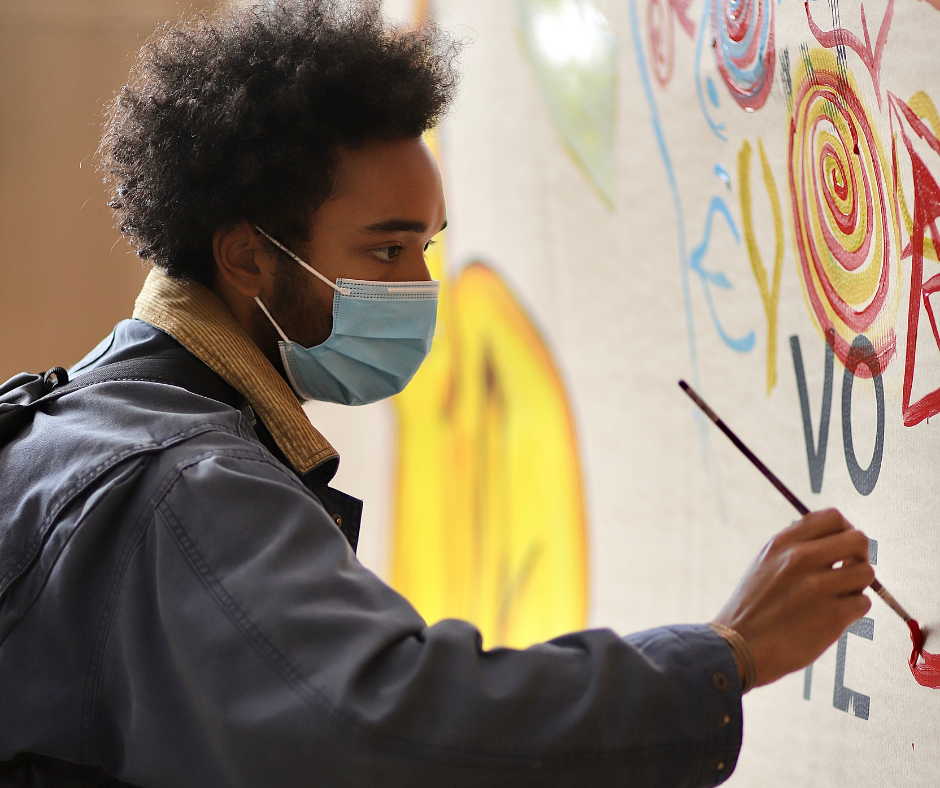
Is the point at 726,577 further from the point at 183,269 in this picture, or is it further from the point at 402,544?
the point at 402,544

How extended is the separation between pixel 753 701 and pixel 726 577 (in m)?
0.18

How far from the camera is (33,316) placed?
264 centimetres

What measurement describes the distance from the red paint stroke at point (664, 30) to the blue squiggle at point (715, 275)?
0.80 feet

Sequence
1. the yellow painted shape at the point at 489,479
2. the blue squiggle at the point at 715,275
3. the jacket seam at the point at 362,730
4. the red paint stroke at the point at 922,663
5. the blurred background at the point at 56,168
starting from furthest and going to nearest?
the blurred background at the point at 56,168
the yellow painted shape at the point at 489,479
the blue squiggle at the point at 715,275
the red paint stroke at the point at 922,663
the jacket seam at the point at 362,730

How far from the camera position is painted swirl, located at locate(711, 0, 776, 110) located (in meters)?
1.26

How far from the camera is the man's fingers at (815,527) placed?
86 centimetres

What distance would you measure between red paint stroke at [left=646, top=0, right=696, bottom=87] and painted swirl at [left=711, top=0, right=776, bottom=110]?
0.09 m

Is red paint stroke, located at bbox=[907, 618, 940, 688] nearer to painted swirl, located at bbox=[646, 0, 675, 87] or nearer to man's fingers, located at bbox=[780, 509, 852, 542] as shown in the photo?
man's fingers, located at bbox=[780, 509, 852, 542]

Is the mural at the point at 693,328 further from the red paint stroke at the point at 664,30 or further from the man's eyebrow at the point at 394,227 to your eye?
the man's eyebrow at the point at 394,227

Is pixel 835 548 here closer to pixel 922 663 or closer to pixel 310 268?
pixel 922 663

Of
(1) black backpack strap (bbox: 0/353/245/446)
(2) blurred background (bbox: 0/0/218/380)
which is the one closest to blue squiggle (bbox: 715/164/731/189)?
(1) black backpack strap (bbox: 0/353/245/446)

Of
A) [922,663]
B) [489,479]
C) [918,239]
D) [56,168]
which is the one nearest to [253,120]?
[918,239]

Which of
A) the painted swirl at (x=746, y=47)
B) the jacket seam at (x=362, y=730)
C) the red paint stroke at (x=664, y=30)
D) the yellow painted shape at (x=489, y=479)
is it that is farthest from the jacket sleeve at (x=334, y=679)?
the yellow painted shape at (x=489, y=479)

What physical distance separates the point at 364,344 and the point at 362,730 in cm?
61
